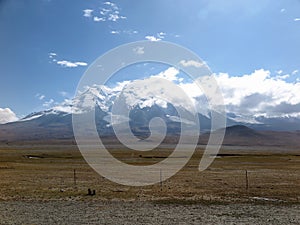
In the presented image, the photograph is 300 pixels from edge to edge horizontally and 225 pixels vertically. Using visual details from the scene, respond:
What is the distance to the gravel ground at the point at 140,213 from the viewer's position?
1897 centimetres

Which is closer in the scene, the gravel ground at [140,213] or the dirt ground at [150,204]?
the gravel ground at [140,213]

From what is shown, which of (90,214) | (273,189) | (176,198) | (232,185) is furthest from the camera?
(232,185)

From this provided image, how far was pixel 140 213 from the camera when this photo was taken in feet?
69.3

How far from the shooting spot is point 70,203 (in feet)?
80.9

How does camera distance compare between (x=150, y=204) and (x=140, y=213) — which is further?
(x=150, y=204)

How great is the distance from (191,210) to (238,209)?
2717mm

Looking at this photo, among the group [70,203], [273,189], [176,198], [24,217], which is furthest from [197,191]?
[24,217]

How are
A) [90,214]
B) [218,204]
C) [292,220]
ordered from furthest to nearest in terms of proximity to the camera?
[218,204], [90,214], [292,220]

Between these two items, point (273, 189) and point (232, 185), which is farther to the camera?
point (232, 185)

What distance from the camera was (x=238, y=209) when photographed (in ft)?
74.0

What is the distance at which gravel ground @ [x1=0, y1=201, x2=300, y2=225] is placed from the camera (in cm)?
1897

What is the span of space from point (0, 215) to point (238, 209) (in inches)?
502

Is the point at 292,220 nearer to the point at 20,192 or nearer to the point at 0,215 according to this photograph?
the point at 0,215

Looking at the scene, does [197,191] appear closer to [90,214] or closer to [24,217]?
[90,214]
